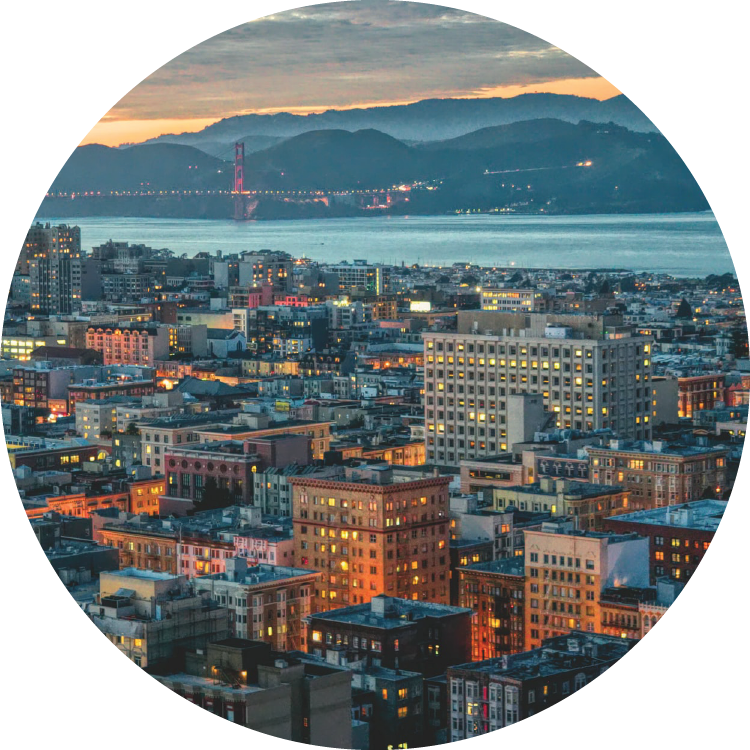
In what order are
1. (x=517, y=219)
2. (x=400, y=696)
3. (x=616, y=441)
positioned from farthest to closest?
1. (x=517, y=219)
2. (x=616, y=441)
3. (x=400, y=696)

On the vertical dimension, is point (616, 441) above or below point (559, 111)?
below

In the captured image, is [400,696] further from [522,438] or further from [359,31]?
[359,31]

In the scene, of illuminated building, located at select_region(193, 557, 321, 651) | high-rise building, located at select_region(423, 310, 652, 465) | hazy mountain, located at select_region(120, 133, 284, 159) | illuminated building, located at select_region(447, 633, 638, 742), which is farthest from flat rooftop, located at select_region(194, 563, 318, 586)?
hazy mountain, located at select_region(120, 133, 284, 159)

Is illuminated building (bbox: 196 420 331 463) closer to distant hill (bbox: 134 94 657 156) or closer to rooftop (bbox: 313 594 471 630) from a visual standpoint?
rooftop (bbox: 313 594 471 630)

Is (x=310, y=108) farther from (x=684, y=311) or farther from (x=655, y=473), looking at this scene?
(x=655, y=473)

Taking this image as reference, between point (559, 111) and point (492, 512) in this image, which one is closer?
point (492, 512)

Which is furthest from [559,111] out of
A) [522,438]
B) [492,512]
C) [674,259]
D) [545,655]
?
[545,655]

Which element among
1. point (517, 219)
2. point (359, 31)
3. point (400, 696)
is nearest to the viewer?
point (400, 696)
